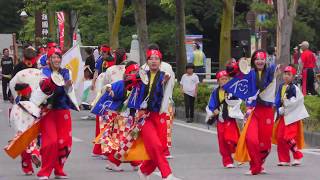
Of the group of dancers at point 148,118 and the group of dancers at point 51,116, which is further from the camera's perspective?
the group of dancers at point 51,116

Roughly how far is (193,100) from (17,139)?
10.3 metres

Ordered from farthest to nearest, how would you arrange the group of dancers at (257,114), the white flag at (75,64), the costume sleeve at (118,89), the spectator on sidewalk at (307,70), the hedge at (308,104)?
the spectator on sidewalk at (307,70)
the hedge at (308,104)
the white flag at (75,64)
the costume sleeve at (118,89)
the group of dancers at (257,114)

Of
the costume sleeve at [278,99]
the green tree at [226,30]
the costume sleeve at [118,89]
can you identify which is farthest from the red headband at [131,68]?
the green tree at [226,30]

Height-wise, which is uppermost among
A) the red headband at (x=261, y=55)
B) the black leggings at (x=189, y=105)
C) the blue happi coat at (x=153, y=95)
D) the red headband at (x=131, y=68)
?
the red headband at (x=261, y=55)

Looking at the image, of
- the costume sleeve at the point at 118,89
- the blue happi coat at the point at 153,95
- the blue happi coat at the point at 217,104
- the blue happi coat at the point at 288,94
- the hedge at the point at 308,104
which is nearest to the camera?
the blue happi coat at the point at 153,95

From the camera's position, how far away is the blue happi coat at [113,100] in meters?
12.4

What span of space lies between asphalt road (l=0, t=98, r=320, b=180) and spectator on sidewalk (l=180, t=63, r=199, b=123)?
2972mm

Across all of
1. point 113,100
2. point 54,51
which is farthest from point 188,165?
point 54,51

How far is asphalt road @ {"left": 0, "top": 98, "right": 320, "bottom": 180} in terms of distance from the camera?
40.3 ft

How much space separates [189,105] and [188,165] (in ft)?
27.7

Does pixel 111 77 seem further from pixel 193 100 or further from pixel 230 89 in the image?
pixel 193 100

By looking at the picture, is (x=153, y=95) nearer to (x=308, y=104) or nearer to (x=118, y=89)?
(x=118, y=89)

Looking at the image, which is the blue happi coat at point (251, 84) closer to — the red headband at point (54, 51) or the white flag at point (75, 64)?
the red headband at point (54, 51)

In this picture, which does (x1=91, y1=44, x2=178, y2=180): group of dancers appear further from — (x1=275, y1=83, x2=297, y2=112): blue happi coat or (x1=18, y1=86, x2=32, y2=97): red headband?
(x1=275, y1=83, x2=297, y2=112): blue happi coat
